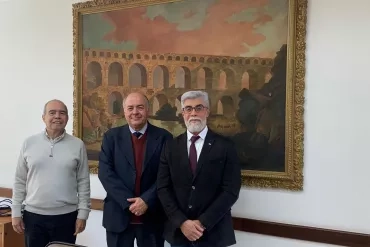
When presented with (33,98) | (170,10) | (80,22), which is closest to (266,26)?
(170,10)

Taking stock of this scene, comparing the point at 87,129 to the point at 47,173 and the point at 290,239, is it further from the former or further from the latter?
the point at 290,239

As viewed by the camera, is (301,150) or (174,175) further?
(301,150)

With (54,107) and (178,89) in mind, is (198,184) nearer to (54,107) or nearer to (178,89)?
(178,89)

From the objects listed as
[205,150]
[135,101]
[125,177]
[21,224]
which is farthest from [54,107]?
[205,150]

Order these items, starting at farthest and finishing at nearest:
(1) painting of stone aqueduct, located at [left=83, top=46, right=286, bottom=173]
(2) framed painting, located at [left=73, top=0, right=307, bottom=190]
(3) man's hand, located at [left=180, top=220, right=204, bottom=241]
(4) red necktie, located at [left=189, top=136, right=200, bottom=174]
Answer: (1) painting of stone aqueduct, located at [left=83, top=46, right=286, bottom=173] → (2) framed painting, located at [left=73, top=0, right=307, bottom=190] → (4) red necktie, located at [left=189, top=136, right=200, bottom=174] → (3) man's hand, located at [left=180, top=220, right=204, bottom=241]

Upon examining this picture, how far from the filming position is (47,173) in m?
2.58

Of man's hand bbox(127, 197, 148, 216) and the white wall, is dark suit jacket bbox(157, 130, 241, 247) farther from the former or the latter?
the white wall

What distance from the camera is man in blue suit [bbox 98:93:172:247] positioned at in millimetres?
2471

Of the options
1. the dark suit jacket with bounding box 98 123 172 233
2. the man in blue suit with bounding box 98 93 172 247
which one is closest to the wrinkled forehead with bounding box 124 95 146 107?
the man in blue suit with bounding box 98 93 172 247

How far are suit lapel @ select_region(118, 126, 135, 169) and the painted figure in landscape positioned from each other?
0.54 meters

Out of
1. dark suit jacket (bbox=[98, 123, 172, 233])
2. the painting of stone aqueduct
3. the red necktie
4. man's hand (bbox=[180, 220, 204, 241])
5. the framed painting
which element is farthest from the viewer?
the painting of stone aqueduct

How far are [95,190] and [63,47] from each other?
1252mm

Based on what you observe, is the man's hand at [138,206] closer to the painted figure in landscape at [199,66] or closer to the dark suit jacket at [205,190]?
the dark suit jacket at [205,190]

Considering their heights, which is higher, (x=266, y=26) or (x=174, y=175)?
(x=266, y=26)
